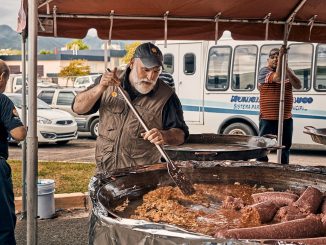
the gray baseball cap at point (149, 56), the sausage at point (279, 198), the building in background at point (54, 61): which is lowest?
the sausage at point (279, 198)

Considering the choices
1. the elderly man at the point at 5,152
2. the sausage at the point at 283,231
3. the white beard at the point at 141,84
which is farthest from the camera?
the elderly man at the point at 5,152

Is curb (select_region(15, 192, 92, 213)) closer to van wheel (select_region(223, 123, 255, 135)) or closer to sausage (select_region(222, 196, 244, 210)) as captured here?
sausage (select_region(222, 196, 244, 210))

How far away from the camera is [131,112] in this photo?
384 centimetres

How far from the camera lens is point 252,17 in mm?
6090

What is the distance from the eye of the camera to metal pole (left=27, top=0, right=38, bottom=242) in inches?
144

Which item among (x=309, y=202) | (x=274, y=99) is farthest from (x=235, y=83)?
(x=309, y=202)

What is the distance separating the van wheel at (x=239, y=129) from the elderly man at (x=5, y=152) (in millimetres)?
9041

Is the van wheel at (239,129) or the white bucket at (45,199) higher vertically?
the van wheel at (239,129)

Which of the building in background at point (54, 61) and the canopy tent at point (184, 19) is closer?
the canopy tent at point (184, 19)

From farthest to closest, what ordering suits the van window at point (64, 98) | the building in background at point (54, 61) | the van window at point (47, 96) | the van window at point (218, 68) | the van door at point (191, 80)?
1. the building in background at point (54, 61)
2. the van window at point (47, 96)
3. the van window at point (64, 98)
4. the van door at point (191, 80)
5. the van window at point (218, 68)

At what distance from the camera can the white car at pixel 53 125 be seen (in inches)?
556

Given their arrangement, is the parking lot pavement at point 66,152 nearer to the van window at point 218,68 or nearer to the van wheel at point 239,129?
the van wheel at point 239,129

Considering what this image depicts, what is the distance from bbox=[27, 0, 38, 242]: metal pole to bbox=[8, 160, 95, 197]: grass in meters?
3.69

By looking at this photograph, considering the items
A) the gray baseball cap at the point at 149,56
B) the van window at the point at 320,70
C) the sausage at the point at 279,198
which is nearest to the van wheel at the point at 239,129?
the van window at the point at 320,70
